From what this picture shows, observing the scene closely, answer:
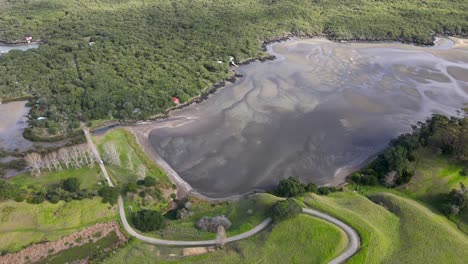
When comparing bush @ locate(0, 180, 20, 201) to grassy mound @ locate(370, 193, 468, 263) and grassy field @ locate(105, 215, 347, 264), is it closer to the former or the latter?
grassy field @ locate(105, 215, 347, 264)

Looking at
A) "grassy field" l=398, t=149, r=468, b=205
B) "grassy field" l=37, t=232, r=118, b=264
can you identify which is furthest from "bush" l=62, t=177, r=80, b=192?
"grassy field" l=398, t=149, r=468, b=205

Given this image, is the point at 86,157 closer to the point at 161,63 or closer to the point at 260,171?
the point at 260,171

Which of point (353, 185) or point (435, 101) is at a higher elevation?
point (435, 101)

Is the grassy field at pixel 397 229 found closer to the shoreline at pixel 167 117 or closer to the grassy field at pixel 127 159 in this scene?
the shoreline at pixel 167 117

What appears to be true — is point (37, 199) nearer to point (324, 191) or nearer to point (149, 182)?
point (149, 182)

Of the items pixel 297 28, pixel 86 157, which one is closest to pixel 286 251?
pixel 86 157

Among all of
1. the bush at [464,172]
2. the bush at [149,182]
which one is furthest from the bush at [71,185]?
the bush at [464,172]
